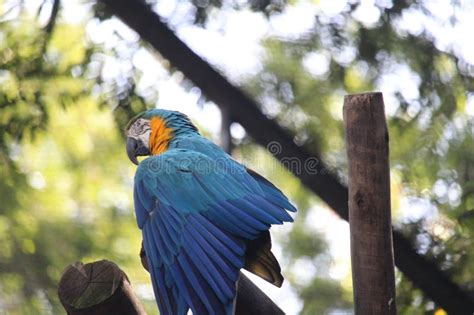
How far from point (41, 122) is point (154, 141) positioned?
1.27 meters

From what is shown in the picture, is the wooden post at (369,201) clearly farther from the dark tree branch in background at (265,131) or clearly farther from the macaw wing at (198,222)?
the dark tree branch in background at (265,131)

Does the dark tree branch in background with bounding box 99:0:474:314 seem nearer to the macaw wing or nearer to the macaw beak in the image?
the macaw beak

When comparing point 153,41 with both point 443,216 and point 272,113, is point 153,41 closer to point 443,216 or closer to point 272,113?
point 272,113

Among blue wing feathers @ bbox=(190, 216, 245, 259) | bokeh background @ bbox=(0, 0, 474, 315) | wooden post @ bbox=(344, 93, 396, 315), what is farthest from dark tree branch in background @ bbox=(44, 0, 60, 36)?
wooden post @ bbox=(344, 93, 396, 315)

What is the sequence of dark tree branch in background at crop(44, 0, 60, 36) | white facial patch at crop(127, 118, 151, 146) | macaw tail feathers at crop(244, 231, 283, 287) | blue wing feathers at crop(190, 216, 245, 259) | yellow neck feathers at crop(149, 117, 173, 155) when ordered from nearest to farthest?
blue wing feathers at crop(190, 216, 245, 259) < macaw tail feathers at crop(244, 231, 283, 287) < yellow neck feathers at crop(149, 117, 173, 155) < white facial patch at crop(127, 118, 151, 146) < dark tree branch in background at crop(44, 0, 60, 36)

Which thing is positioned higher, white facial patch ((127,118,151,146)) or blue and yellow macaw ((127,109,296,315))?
blue and yellow macaw ((127,109,296,315))

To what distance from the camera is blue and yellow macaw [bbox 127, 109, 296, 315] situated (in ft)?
8.60

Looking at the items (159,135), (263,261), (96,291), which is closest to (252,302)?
(263,261)

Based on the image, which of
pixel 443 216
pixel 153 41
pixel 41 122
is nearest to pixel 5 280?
pixel 41 122

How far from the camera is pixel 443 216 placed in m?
4.00

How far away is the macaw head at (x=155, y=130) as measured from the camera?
3.42 metres

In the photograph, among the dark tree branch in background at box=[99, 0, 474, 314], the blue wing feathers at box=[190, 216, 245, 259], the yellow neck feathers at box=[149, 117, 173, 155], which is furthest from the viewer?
the dark tree branch in background at box=[99, 0, 474, 314]

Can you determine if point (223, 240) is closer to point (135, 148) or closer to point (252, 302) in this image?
point (252, 302)

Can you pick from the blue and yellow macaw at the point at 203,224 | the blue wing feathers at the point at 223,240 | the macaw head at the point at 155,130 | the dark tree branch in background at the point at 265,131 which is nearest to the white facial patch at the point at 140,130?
the macaw head at the point at 155,130
